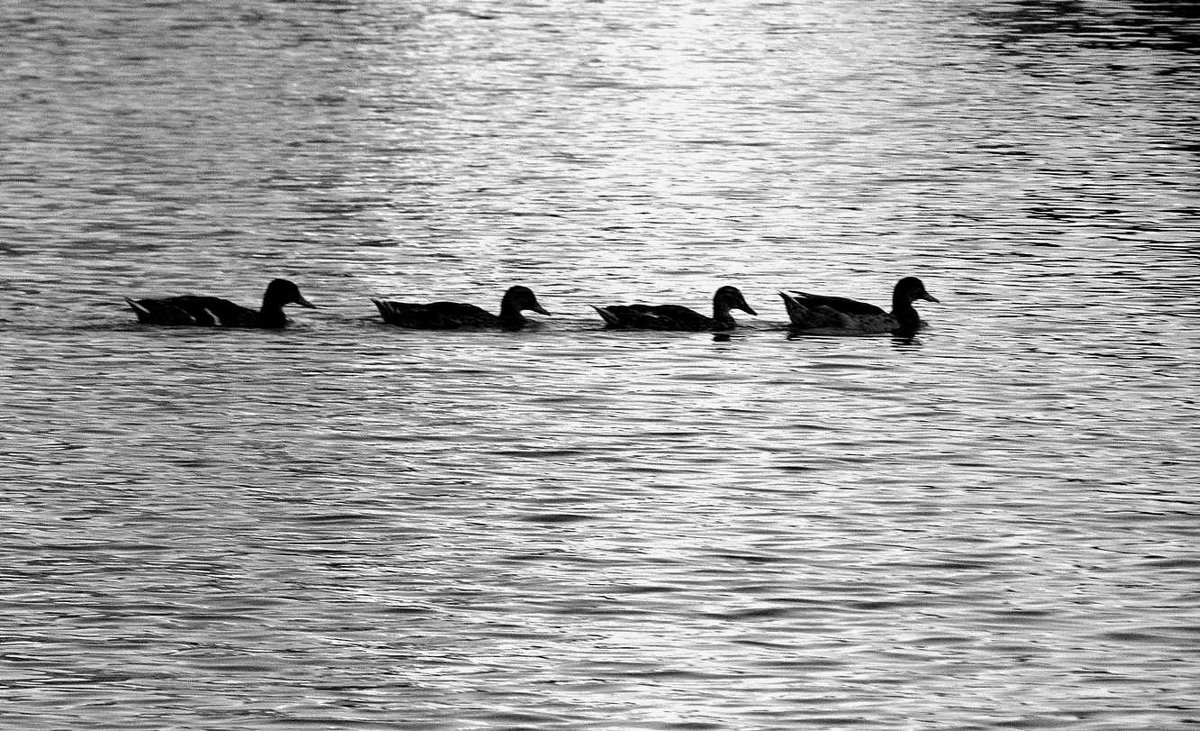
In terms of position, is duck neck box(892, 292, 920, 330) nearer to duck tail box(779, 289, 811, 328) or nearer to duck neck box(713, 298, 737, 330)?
duck tail box(779, 289, 811, 328)

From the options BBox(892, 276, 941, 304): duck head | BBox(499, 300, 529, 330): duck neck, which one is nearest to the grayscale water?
BBox(499, 300, 529, 330): duck neck

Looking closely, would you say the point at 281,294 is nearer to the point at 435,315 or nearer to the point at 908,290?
the point at 435,315

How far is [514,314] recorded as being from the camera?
25516 millimetres

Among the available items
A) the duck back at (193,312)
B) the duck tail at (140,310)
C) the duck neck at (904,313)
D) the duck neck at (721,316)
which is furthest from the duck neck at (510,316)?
the duck neck at (904,313)

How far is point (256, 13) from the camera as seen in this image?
69188 millimetres

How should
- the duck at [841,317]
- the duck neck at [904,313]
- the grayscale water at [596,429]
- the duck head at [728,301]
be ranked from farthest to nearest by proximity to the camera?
the duck neck at [904,313] → the duck head at [728,301] → the duck at [841,317] → the grayscale water at [596,429]

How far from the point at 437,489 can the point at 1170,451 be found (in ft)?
20.5

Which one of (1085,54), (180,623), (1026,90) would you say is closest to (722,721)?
Answer: (180,623)

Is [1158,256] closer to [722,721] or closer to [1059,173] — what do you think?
[1059,173]

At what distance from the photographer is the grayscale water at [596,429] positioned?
14211 mm

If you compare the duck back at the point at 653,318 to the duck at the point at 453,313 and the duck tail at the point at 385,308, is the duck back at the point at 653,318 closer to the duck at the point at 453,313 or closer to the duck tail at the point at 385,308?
the duck at the point at 453,313

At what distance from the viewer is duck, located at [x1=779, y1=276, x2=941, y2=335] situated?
25250 mm

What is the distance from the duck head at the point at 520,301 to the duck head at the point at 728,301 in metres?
1.87

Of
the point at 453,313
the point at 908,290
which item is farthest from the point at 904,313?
the point at 453,313
